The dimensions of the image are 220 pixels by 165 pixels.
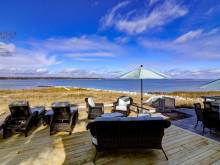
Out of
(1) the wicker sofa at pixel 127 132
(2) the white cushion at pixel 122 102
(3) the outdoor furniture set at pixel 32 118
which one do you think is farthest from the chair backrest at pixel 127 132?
(2) the white cushion at pixel 122 102

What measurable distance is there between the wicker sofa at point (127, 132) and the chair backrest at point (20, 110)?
279 centimetres

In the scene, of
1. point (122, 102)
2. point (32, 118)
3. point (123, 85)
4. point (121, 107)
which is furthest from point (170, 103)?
point (123, 85)

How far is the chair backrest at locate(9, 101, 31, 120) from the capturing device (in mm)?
5264

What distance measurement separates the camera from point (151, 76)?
229 inches

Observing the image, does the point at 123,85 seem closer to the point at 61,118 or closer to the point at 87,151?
the point at 61,118

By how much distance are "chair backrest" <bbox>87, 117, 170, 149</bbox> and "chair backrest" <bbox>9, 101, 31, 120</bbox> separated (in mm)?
2787

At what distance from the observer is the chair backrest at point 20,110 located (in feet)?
17.3

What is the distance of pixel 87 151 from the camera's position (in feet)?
12.7

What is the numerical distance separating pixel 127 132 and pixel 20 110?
3.48 meters

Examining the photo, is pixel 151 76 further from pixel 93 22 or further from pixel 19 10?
pixel 93 22

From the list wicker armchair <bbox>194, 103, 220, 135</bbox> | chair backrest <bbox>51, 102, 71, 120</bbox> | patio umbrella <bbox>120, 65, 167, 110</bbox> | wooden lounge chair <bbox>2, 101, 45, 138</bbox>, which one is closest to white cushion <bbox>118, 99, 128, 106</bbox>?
patio umbrella <bbox>120, 65, 167, 110</bbox>

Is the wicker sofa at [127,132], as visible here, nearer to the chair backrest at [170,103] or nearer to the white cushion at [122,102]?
the white cushion at [122,102]

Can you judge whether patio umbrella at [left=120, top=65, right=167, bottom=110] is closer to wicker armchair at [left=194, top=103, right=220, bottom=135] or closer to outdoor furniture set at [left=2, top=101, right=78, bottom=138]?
wicker armchair at [left=194, top=103, right=220, bottom=135]

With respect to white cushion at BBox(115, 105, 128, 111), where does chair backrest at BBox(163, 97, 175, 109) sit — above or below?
above
